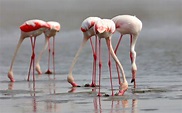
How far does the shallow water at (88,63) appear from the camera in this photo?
40.9 ft

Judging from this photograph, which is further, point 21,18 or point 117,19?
point 21,18

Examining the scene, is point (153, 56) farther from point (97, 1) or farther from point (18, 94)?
point (97, 1)

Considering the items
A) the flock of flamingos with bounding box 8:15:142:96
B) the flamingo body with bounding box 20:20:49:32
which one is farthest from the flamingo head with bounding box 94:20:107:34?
the flamingo body with bounding box 20:20:49:32

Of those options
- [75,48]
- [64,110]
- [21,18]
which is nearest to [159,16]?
[21,18]

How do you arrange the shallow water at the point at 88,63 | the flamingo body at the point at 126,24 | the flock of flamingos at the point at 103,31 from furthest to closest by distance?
the flamingo body at the point at 126,24 < the flock of flamingos at the point at 103,31 < the shallow water at the point at 88,63

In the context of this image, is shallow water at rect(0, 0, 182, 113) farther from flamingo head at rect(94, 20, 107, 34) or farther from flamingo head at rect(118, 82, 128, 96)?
flamingo head at rect(94, 20, 107, 34)

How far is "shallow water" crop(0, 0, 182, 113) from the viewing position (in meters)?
12.5

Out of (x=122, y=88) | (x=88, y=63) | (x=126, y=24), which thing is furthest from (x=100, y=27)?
(x=88, y=63)

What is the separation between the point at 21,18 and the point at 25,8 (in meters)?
3.81

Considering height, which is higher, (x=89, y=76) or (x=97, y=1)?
(x=97, y=1)

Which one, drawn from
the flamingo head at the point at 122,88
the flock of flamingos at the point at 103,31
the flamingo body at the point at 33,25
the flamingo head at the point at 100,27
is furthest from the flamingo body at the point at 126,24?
the flamingo body at the point at 33,25

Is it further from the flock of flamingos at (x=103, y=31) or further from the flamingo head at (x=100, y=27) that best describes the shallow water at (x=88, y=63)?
the flamingo head at (x=100, y=27)

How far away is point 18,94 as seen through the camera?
14172 millimetres

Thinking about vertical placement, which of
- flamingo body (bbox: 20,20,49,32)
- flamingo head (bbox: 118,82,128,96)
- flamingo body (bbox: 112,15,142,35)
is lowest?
flamingo head (bbox: 118,82,128,96)
